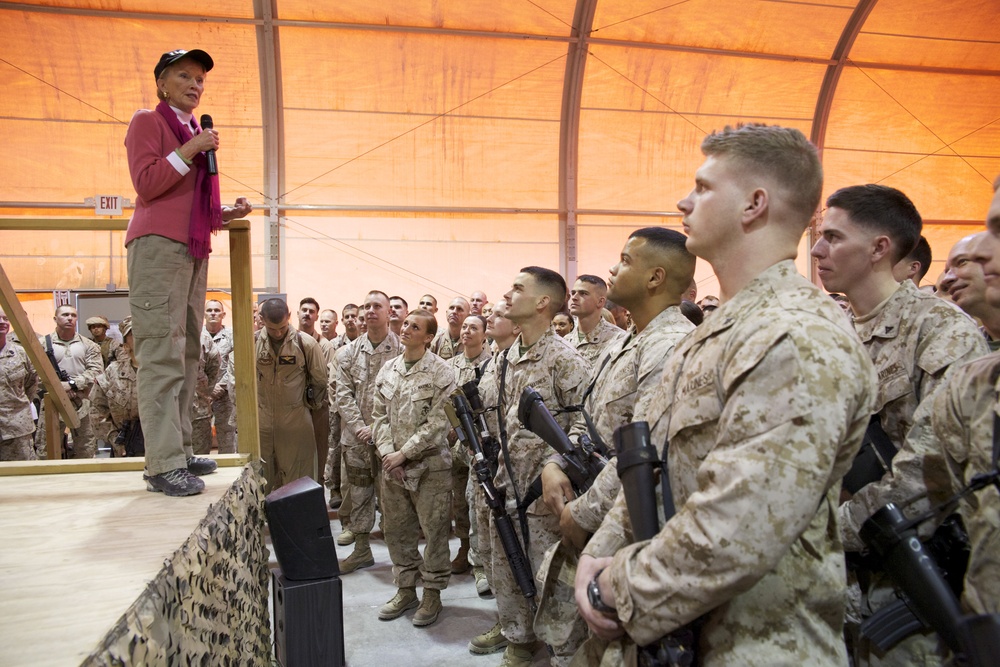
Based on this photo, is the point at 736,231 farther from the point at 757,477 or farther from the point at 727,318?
the point at 757,477

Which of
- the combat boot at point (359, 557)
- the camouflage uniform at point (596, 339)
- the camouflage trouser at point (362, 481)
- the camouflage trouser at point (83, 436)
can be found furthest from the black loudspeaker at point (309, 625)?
the camouflage trouser at point (83, 436)

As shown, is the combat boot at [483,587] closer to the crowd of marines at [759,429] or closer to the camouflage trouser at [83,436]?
the crowd of marines at [759,429]

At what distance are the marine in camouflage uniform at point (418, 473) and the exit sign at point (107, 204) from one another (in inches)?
288

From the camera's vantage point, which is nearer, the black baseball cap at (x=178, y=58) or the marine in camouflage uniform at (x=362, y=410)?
the black baseball cap at (x=178, y=58)

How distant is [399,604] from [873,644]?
306cm

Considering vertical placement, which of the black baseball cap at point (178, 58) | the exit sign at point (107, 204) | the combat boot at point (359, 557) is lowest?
the combat boot at point (359, 557)

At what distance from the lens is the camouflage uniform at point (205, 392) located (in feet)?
22.0

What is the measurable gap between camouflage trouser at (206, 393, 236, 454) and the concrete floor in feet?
9.45

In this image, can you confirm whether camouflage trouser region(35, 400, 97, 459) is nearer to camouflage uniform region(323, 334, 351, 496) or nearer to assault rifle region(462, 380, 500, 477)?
camouflage uniform region(323, 334, 351, 496)

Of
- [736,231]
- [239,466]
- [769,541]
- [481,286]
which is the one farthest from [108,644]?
[481,286]

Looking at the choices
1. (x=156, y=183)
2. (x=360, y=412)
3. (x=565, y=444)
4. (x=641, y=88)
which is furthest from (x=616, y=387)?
(x=641, y=88)

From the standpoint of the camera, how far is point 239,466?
283 cm

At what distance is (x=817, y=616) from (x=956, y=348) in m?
1.16

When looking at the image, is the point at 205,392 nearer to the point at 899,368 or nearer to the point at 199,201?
the point at 199,201
